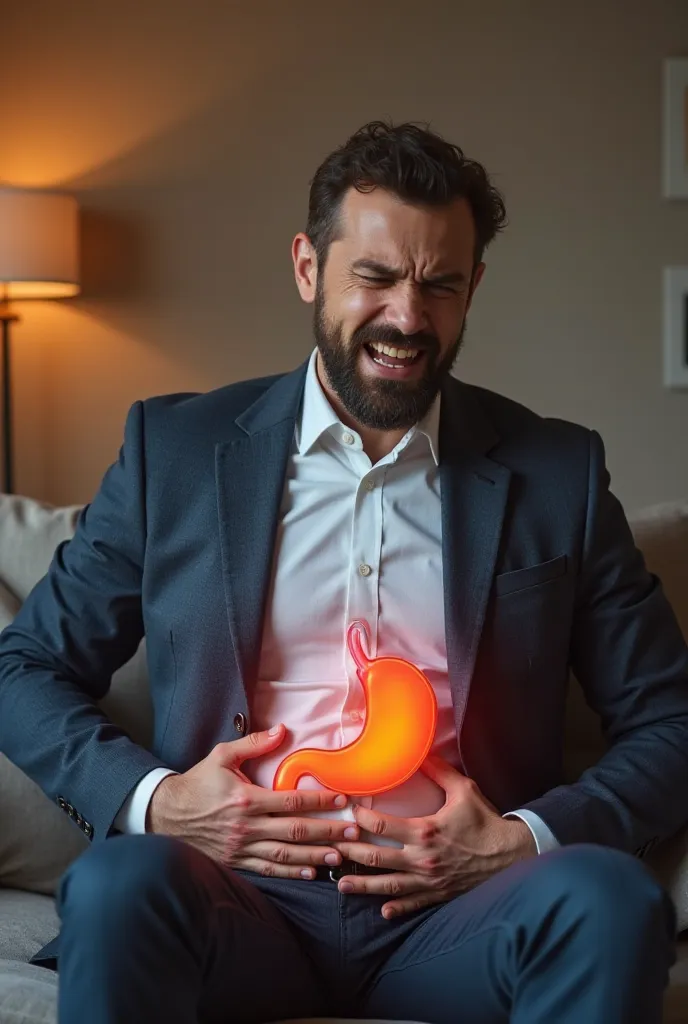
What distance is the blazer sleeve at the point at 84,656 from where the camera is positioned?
1.59 m

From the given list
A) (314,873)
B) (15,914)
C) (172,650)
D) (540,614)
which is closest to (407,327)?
Answer: (540,614)

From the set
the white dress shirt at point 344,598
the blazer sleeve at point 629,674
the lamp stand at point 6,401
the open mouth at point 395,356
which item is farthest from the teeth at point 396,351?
the lamp stand at point 6,401

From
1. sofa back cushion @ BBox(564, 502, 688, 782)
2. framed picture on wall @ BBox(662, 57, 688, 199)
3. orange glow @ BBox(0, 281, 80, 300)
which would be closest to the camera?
sofa back cushion @ BBox(564, 502, 688, 782)

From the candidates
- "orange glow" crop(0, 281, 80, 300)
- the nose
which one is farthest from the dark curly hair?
"orange glow" crop(0, 281, 80, 300)

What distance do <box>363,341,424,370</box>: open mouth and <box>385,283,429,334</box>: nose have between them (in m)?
0.04

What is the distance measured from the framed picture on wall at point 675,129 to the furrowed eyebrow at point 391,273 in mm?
1938

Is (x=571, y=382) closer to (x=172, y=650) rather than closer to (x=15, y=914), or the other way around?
(x=172, y=650)

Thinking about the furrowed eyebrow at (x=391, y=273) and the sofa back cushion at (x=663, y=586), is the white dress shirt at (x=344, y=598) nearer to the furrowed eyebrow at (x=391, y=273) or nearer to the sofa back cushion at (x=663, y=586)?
the furrowed eyebrow at (x=391, y=273)

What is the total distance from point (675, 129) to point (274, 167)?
1.14 metres

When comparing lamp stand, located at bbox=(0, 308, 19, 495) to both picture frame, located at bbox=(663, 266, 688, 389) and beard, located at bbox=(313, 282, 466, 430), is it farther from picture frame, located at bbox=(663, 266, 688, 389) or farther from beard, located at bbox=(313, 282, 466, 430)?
picture frame, located at bbox=(663, 266, 688, 389)

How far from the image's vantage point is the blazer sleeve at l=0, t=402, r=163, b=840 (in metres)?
1.59

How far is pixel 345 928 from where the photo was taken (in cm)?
152

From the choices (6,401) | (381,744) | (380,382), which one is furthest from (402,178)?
(6,401)

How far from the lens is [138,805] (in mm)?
1563
